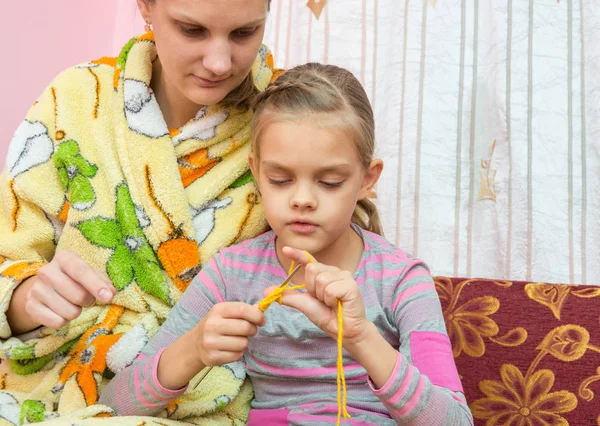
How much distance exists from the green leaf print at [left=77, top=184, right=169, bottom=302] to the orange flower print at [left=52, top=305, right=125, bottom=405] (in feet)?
0.20

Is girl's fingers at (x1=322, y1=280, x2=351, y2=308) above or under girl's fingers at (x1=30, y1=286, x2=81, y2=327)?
above

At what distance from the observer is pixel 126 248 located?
4.07 feet

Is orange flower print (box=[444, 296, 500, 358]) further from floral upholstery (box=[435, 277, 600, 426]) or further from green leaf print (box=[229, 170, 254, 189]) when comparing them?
green leaf print (box=[229, 170, 254, 189])

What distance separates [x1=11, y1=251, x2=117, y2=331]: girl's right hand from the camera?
3.32 ft

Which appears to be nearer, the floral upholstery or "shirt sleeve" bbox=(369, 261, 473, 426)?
"shirt sleeve" bbox=(369, 261, 473, 426)

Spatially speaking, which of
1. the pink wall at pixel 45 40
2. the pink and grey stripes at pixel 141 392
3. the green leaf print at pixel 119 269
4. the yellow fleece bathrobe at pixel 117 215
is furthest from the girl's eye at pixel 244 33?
the pink wall at pixel 45 40

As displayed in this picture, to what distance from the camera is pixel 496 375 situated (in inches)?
52.4

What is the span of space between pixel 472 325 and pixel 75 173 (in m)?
0.73

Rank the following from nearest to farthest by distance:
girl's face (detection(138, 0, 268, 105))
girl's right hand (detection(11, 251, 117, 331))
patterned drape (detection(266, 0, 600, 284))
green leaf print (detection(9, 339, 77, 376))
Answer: girl's right hand (detection(11, 251, 117, 331)), girl's face (detection(138, 0, 268, 105)), green leaf print (detection(9, 339, 77, 376)), patterned drape (detection(266, 0, 600, 284))

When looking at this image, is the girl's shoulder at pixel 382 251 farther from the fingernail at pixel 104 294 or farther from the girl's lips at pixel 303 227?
the fingernail at pixel 104 294

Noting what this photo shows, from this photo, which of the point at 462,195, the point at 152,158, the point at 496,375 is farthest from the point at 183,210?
the point at 462,195

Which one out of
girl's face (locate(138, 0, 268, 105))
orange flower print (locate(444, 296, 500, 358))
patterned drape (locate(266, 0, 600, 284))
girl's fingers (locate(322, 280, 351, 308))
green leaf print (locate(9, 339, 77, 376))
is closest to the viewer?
girl's fingers (locate(322, 280, 351, 308))

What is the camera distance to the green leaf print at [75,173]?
48.5 inches

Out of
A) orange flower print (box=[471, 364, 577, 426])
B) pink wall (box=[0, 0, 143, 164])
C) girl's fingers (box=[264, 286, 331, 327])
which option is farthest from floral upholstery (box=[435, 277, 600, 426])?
pink wall (box=[0, 0, 143, 164])
